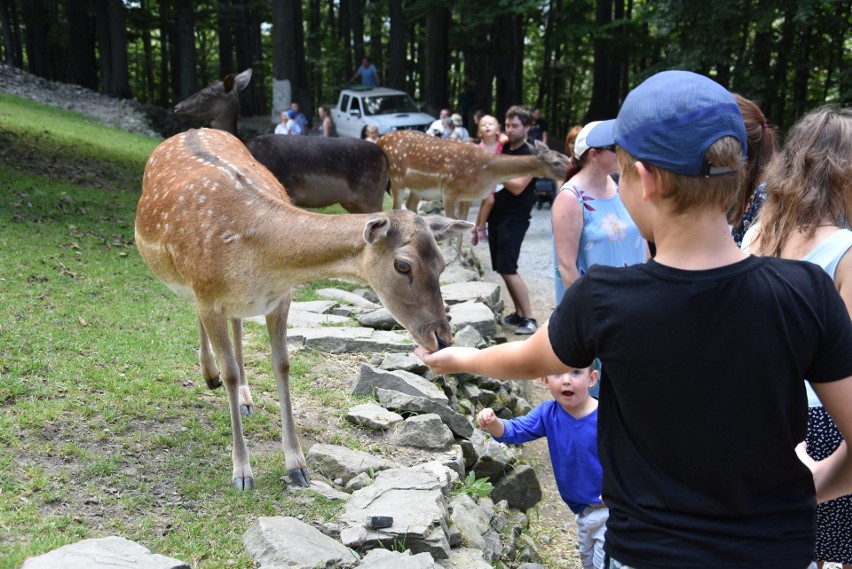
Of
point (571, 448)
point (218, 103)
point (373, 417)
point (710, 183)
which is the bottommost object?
point (373, 417)

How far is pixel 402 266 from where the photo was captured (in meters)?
4.11

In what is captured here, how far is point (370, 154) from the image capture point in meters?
11.3

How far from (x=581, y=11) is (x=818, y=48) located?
6728 millimetres

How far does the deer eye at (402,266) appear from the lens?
13.5ft

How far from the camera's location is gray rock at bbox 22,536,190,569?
3182 millimetres

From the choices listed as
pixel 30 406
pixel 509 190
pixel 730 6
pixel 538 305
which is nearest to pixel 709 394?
pixel 30 406

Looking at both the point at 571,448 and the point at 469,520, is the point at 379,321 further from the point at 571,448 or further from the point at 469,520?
the point at 571,448

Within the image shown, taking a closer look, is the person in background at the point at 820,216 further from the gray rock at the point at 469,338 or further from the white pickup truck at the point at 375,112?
the white pickup truck at the point at 375,112

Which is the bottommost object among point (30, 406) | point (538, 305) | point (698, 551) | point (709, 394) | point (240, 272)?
point (538, 305)

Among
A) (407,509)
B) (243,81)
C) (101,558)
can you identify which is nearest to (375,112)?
(243,81)

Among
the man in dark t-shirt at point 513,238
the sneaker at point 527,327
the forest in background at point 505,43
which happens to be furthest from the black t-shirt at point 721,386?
the forest in background at point 505,43

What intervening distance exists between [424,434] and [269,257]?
1.49m

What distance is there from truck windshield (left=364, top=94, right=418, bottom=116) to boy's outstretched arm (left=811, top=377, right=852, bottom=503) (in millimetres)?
21952

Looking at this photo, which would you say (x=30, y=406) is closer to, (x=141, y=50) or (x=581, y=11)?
(x=581, y=11)
